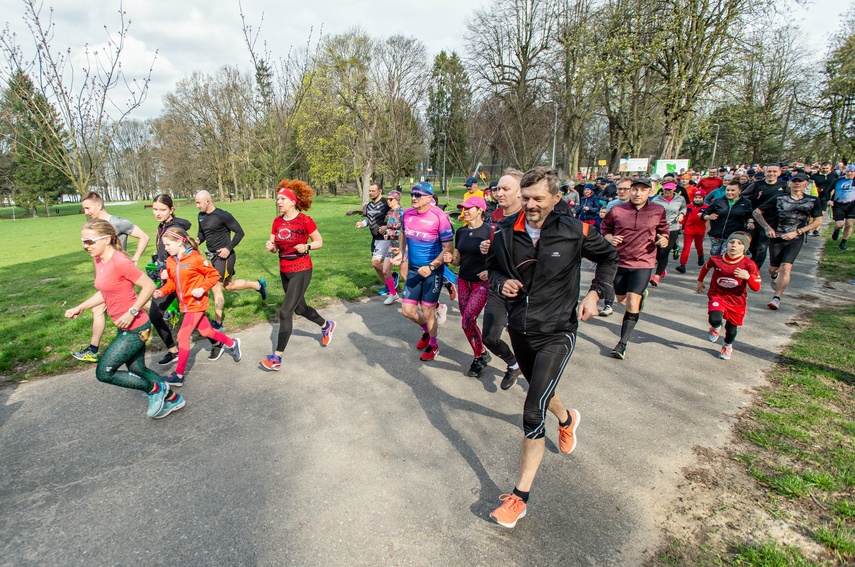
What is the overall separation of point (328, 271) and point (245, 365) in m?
5.50

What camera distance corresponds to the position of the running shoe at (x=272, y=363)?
16.5ft

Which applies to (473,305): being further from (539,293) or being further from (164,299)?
(164,299)

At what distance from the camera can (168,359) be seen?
208 inches

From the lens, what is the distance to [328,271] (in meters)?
10.6

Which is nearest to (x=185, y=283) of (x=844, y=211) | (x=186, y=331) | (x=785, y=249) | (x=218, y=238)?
(x=186, y=331)

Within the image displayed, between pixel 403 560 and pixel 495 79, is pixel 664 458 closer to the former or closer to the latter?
pixel 403 560

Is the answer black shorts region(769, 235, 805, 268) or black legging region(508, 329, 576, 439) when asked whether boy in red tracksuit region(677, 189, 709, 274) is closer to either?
black shorts region(769, 235, 805, 268)

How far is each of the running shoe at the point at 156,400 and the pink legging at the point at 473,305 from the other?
120 inches

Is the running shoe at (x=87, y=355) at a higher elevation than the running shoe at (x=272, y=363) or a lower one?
higher

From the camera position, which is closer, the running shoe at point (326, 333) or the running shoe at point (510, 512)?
the running shoe at point (510, 512)

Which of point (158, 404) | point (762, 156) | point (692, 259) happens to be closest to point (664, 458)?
point (158, 404)

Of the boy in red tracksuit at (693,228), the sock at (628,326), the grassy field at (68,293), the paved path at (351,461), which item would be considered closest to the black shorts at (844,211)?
the boy in red tracksuit at (693,228)

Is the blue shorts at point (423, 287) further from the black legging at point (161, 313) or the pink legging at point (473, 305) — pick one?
the black legging at point (161, 313)

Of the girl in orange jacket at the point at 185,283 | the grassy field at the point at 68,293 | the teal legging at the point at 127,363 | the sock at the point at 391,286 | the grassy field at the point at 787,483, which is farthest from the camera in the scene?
the sock at the point at 391,286
